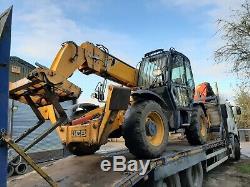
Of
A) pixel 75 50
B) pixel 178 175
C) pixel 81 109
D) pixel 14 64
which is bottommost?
pixel 178 175

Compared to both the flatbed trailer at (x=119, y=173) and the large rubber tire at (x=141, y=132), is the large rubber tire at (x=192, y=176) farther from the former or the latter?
the large rubber tire at (x=141, y=132)

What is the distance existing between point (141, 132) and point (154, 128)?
65 cm

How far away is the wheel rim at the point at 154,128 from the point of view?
606 centimetres

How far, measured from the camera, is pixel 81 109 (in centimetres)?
719

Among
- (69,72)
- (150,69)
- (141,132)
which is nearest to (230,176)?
(150,69)

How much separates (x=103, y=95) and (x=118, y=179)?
2466 mm

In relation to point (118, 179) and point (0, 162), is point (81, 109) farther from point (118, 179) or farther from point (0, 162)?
point (0, 162)

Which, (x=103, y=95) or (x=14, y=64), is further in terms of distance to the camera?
(x=14, y=64)

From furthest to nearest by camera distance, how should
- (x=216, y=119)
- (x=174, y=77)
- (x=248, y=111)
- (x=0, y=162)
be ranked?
(x=248, y=111) → (x=216, y=119) → (x=174, y=77) → (x=0, y=162)

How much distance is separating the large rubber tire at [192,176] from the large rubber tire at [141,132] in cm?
126

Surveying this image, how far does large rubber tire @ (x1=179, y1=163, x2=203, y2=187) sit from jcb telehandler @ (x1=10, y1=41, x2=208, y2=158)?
3.16ft

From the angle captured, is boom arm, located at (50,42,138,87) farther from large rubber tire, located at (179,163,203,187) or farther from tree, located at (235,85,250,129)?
tree, located at (235,85,250,129)

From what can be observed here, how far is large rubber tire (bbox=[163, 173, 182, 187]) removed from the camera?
20.7ft

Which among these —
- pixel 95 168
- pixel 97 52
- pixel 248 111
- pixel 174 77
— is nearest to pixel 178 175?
pixel 95 168
